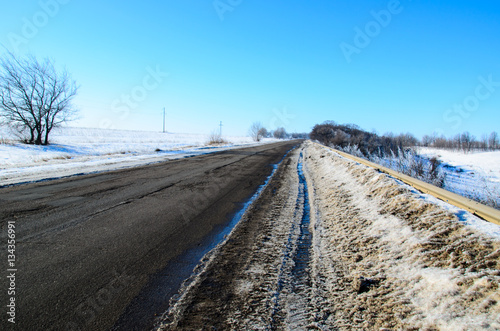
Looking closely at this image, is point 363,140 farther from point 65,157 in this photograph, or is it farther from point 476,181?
point 65,157

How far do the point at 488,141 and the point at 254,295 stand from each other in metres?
47.4

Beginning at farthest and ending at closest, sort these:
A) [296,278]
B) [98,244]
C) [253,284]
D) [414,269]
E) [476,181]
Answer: [476,181] < [98,244] < [296,278] < [253,284] < [414,269]

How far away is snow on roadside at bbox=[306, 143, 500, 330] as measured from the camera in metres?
1.70

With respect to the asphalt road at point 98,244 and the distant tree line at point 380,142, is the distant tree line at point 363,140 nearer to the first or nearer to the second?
the distant tree line at point 380,142

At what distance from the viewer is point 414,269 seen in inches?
90.0

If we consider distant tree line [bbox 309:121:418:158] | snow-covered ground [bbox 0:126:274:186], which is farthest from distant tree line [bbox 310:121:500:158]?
snow-covered ground [bbox 0:126:274:186]

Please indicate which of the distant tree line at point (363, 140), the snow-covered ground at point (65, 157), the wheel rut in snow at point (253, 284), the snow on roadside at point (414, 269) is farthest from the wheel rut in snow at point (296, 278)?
the distant tree line at point (363, 140)

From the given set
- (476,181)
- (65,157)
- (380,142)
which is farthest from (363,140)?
(65,157)

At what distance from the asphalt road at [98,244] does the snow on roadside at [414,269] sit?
1781 mm

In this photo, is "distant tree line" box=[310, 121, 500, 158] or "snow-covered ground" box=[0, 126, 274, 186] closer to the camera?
"snow-covered ground" box=[0, 126, 274, 186]

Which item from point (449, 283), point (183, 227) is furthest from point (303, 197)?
point (449, 283)

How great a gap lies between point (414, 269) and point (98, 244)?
3664mm

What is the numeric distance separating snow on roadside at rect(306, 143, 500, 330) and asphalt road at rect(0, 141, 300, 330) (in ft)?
5.84

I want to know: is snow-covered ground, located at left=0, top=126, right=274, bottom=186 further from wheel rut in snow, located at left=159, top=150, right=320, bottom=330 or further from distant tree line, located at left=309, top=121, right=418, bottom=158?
distant tree line, located at left=309, top=121, right=418, bottom=158
